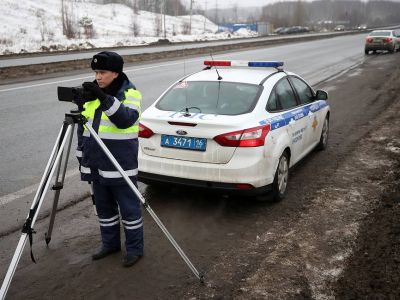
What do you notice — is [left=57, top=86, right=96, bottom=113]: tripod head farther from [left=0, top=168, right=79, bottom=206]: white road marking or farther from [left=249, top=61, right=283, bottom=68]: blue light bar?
[left=249, top=61, right=283, bottom=68]: blue light bar

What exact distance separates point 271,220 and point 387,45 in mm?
28369

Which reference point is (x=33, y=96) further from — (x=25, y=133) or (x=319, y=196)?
(x=319, y=196)

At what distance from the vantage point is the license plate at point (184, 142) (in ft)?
15.8

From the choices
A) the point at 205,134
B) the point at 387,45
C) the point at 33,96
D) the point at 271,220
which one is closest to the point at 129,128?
the point at 205,134

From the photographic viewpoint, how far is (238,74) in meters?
5.89

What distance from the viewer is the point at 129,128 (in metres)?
3.69

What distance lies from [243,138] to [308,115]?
1.95 meters

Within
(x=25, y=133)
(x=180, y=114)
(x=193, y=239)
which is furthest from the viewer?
(x=25, y=133)

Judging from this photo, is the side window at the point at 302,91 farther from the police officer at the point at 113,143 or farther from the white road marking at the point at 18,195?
the white road marking at the point at 18,195

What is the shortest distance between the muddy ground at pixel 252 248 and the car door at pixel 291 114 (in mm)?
487

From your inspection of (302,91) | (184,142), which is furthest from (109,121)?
(302,91)

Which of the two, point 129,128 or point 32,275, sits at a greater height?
point 129,128

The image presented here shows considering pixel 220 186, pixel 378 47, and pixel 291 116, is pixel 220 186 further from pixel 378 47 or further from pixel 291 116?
pixel 378 47

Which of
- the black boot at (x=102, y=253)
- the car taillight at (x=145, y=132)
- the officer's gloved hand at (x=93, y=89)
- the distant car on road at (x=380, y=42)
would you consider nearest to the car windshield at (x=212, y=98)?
the car taillight at (x=145, y=132)
